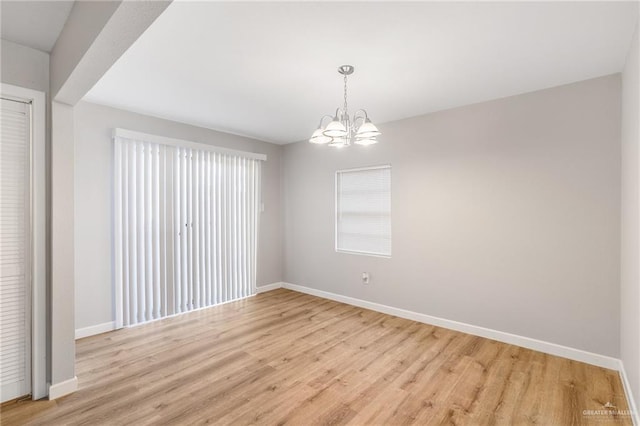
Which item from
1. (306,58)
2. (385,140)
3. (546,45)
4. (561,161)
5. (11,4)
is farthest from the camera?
(385,140)

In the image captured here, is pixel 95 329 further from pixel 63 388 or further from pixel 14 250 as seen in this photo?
pixel 14 250

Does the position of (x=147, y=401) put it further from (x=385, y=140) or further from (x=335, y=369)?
(x=385, y=140)

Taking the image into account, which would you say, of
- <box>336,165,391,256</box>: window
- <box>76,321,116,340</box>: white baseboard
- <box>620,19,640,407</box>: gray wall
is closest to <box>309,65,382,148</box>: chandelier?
<box>336,165,391,256</box>: window

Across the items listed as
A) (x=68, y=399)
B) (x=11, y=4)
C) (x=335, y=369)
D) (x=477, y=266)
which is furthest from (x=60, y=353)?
(x=477, y=266)

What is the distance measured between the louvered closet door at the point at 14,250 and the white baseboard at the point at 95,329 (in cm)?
111

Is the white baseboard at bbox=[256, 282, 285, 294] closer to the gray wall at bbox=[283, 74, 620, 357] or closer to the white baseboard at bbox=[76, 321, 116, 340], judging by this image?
the gray wall at bbox=[283, 74, 620, 357]

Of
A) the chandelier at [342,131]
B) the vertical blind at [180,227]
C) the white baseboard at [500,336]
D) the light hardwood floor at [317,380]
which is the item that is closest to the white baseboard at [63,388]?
the light hardwood floor at [317,380]

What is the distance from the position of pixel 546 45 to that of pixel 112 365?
4.36 m

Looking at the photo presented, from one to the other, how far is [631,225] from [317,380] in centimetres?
259

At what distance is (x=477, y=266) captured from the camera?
330 centimetres

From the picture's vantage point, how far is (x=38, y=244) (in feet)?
7.18

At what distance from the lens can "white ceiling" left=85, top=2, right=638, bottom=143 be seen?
1802mm

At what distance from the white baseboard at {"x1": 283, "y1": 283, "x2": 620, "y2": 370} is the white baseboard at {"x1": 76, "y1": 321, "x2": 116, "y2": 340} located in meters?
2.90

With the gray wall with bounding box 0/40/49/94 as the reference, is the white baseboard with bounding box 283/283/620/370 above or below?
below
